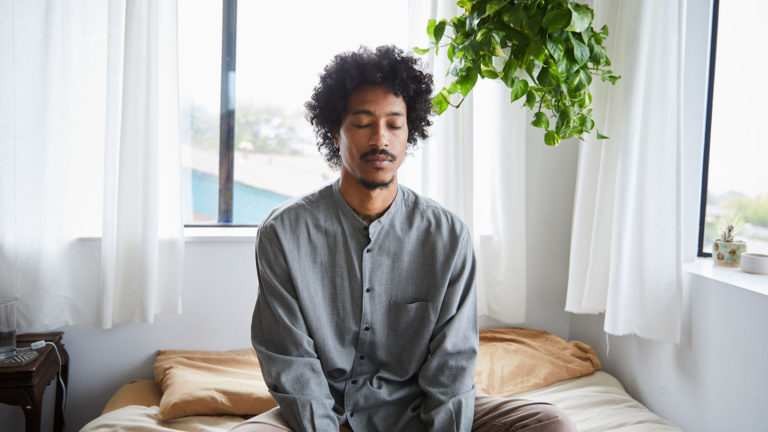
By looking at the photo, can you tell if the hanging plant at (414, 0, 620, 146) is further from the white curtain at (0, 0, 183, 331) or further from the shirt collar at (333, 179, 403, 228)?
the white curtain at (0, 0, 183, 331)

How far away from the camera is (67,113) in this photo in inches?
82.9

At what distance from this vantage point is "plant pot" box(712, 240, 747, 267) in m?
2.00

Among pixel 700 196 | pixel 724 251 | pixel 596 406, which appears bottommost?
pixel 596 406

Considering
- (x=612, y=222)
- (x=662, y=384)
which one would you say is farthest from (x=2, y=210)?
(x=662, y=384)

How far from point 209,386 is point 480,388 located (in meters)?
0.96

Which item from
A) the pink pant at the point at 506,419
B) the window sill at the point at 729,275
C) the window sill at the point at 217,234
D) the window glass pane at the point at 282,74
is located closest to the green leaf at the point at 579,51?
the pink pant at the point at 506,419

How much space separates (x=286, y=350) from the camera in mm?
1403

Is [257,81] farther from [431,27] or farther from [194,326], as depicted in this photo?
[431,27]

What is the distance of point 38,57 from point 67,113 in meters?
0.21

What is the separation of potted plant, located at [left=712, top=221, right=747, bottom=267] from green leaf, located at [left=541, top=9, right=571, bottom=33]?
1364 millimetres

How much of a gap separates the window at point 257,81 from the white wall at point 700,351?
1.17 metres

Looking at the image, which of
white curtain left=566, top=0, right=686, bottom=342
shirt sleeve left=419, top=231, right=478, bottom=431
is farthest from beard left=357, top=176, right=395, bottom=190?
white curtain left=566, top=0, right=686, bottom=342

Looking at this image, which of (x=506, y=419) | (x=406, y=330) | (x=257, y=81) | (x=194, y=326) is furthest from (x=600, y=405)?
(x=257, y=81)

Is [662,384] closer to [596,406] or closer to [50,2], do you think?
[596,406]
